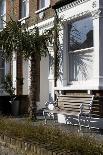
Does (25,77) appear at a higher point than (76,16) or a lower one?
lower

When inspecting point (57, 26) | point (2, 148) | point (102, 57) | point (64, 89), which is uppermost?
point (57, 26)

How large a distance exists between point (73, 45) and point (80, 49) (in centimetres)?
50

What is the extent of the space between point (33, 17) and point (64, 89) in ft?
15.5

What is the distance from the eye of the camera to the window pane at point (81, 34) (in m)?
13.2

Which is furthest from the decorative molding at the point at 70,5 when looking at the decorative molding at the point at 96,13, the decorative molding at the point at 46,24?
the decorative molding at the point at 46,24

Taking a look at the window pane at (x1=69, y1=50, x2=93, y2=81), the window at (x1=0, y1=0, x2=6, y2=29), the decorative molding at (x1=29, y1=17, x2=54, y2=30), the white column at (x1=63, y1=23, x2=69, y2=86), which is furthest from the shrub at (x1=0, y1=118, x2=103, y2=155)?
the window at (x1=0, y1=0, x2=6, y2=29)

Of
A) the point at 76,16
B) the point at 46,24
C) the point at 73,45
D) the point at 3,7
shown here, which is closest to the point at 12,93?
the point at 46,24

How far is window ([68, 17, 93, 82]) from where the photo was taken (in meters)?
13.2

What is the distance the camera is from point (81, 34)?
1368 centimetres

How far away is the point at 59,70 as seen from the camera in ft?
48.5

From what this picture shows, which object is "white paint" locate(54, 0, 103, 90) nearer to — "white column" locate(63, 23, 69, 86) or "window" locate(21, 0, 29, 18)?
"white column" locate(63, 23, 69, 86)

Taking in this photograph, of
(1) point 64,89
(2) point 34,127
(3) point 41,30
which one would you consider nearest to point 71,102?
(1) point 64,89

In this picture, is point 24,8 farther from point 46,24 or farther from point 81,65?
point 81,65

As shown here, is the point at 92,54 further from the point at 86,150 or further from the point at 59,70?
the point at 86,150
